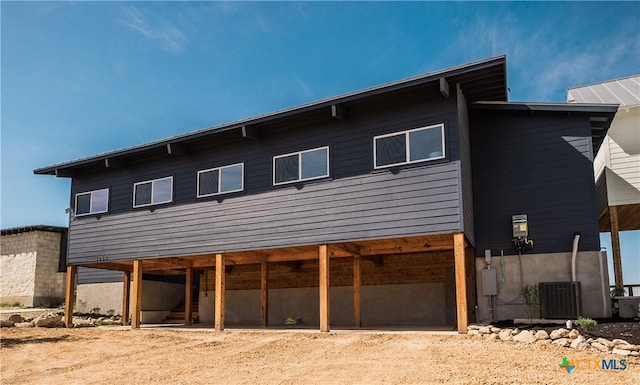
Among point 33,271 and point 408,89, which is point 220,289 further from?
point 33,271

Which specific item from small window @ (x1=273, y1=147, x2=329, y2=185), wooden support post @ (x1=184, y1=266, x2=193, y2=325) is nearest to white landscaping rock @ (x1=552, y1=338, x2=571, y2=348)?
small window @ (x1=273, y1=147, x2=329, y2=185)

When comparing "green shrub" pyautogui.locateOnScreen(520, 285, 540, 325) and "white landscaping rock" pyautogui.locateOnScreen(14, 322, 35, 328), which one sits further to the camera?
"white landscaping rock" pyautogui.locateOnScreen(14, 322, 35, 328)

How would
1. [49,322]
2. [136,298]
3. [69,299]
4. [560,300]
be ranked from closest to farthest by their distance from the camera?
[560,300] < [136,298] < [49,322] < [69,299]

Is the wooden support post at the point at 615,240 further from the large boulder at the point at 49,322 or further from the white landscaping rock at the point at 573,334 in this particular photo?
the large boulder at the point at 49,322

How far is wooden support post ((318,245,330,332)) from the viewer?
12.3 meters

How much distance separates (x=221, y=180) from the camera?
1484cm

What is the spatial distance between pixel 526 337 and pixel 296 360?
158 inches

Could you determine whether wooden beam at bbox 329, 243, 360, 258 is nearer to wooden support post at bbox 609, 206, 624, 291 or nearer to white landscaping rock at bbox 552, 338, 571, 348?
white landscaping rock at bbox 552, 338, 571, 348

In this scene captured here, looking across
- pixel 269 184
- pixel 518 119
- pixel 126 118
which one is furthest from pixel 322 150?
pixel 126 118

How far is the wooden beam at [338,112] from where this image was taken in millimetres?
12445

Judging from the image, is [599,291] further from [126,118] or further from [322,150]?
[126,118]

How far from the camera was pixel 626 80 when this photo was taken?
56.4ft

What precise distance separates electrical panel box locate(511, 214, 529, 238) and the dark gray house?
49mm

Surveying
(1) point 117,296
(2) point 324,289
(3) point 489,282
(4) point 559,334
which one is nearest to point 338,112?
(2) point 324,289
